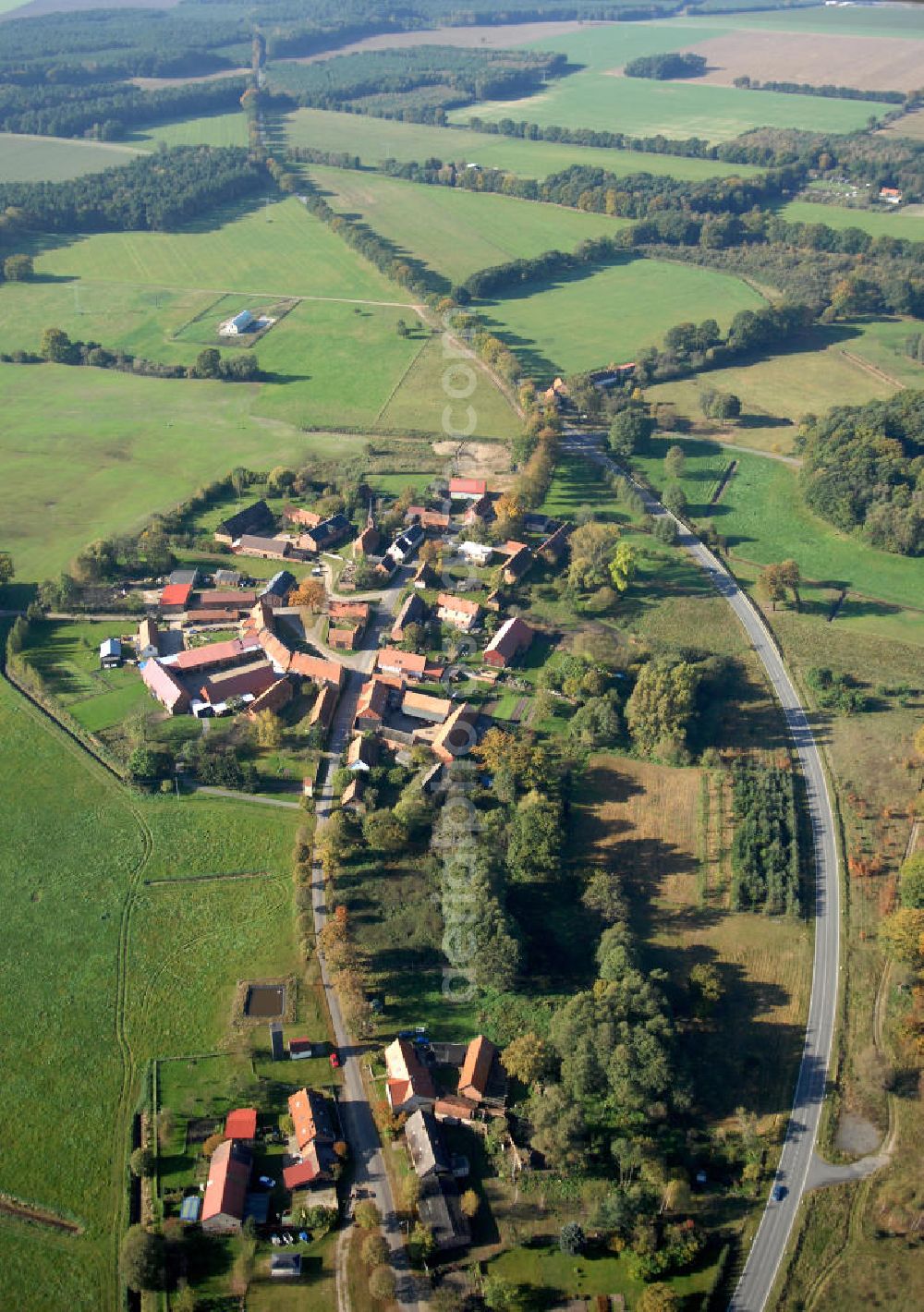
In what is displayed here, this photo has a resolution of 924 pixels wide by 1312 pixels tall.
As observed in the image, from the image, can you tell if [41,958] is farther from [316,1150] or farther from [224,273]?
[224,273]

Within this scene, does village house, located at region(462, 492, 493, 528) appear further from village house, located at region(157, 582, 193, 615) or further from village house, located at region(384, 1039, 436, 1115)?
village house, located at region(384, 1039, 436, 1115)

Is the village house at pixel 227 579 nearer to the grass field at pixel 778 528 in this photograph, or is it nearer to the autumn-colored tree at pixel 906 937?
the grass field at pixel 778 528

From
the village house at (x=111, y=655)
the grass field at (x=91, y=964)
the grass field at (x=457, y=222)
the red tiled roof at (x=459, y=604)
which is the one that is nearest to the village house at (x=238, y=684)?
the village house at (x=111, y=655)

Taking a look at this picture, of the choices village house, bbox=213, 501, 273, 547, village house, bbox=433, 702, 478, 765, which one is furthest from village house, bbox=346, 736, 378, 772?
village house, bbox=213, 501, 273, 547

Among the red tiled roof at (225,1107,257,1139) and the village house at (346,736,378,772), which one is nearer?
the red tiled roof at (225,1107,257,1139)

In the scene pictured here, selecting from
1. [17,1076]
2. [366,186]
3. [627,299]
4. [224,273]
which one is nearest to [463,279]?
[627,299]

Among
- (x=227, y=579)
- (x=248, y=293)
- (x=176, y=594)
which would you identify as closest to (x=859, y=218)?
(x=248, y=293)
